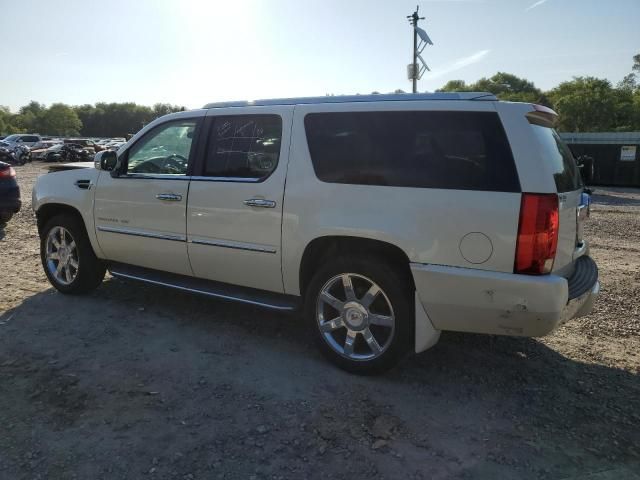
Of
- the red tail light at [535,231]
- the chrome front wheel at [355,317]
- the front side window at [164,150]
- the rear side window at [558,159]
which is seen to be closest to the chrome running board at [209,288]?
the chrome front wheel at [355,317]

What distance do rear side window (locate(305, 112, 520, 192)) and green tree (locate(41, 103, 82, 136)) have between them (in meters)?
126

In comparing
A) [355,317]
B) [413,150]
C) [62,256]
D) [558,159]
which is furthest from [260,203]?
[62,256]

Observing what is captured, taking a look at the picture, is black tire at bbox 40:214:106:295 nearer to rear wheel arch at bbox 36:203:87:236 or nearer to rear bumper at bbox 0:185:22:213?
rear wheel arch at bbox 36:203:87:236

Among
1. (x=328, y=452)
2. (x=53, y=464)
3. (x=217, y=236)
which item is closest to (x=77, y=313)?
(x=217, y=236)

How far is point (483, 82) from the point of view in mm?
88062

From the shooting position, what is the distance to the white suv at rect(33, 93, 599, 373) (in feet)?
10.4

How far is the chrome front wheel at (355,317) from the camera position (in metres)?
3.64

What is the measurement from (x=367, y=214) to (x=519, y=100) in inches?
1231

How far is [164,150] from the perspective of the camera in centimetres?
478

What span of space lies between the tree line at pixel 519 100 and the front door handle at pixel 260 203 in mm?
4708

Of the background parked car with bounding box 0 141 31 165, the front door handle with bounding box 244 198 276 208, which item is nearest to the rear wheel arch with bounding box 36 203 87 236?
the front door handle with bounding box 244 198 276 208

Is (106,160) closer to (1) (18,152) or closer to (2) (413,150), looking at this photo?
(2) (413,150)

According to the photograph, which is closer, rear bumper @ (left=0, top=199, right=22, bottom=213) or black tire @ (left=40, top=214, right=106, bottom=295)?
black tire @ (left=40, top=214, right=106, bottom=295)

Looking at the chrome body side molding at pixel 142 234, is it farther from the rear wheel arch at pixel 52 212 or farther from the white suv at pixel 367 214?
the rear wheel arch at pixel 52 212
